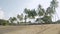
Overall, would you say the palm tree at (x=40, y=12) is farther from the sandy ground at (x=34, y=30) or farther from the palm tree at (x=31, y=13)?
the sandy ground at (x=34, y=30)

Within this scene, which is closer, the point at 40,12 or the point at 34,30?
the point at 34,30

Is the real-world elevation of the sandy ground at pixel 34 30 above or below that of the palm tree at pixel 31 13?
below

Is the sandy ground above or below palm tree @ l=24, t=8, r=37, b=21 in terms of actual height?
below

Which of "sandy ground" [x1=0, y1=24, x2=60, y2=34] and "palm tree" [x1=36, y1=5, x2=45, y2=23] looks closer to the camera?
"sandy ground" [x1=0, y1=24, x2=60, y2=34]

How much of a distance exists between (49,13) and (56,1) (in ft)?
22.2

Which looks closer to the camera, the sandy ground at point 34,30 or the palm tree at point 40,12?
the sandy ground at point 34,30

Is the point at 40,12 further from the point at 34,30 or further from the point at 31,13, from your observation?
the point at 34,30

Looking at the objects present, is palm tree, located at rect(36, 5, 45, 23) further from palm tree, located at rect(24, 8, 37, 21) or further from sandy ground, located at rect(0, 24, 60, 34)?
sandy ground, located at rect(0, 24, 60, 34)

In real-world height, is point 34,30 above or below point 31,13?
below

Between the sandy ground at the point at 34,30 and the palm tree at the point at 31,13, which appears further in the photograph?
the palm tree at the point at 31,13

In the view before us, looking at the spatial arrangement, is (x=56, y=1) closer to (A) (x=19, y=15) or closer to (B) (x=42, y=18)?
(B) (x=42, y=18)

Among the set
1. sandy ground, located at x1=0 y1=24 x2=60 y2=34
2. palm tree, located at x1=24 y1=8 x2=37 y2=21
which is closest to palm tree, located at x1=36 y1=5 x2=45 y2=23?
palm tree, located at x1=24 y1=8 x2=37 y2=21

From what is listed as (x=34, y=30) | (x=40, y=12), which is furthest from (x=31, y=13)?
(x=34, y=30)

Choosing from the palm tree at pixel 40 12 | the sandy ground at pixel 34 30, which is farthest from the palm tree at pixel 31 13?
the sandy ground at pixel 34 30
